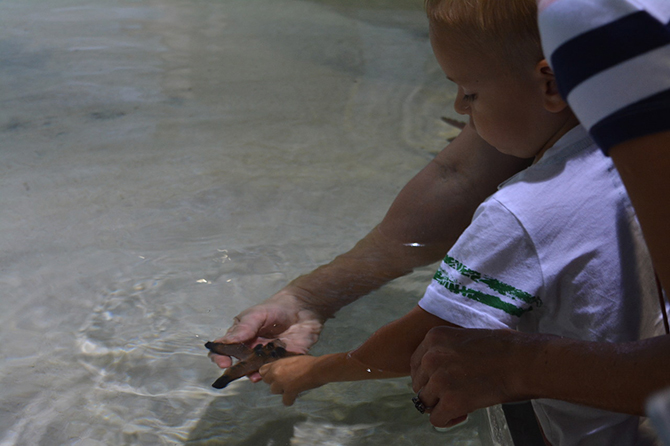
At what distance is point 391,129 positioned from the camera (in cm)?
277

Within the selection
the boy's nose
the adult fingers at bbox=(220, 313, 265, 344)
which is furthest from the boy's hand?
the boy's nose

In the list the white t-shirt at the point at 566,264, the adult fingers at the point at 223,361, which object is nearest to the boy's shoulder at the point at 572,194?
the white t-shirt at the point at 566,264

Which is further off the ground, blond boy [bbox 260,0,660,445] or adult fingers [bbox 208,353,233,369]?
blond boy [bbox 260,0,660,445]

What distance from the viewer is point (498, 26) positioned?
91 cm

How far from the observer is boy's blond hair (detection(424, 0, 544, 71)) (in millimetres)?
893

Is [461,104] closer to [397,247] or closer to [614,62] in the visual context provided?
[614,62]

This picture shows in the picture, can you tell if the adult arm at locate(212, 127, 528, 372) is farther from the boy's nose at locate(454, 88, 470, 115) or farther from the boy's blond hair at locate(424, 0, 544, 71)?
the boy's blond hair at locate(424, 0, 544, 71)

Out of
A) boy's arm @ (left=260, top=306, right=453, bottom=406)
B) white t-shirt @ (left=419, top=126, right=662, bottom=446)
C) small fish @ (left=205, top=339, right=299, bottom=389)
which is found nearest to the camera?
white t-shirt @ (left=419, top=126, right=662, bottom=446)

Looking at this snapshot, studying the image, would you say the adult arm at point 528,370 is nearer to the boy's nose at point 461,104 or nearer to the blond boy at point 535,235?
the blond boy at point 535,235

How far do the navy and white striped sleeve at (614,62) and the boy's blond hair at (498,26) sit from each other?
0.29 meters

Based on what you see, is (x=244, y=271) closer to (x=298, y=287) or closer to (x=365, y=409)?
(x=298, y=287)

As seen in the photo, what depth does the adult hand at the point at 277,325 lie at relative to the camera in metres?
1.44

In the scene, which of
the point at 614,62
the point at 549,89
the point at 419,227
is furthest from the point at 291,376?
the point at 614,62

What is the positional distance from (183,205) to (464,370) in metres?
1.40
